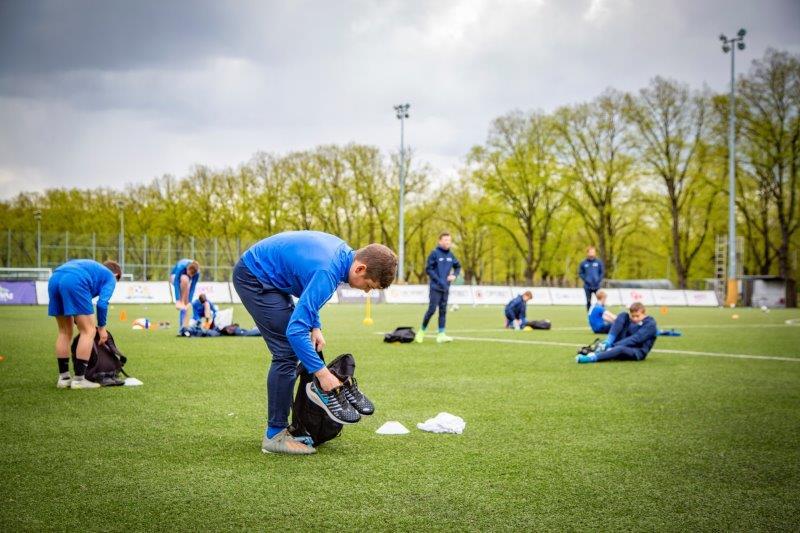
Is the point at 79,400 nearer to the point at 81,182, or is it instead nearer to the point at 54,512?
the point at 54,512

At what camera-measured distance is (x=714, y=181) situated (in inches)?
1988

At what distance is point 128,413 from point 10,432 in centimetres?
112

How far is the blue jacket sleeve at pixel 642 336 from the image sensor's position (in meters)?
11.4

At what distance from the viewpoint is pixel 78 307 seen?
26.5 feet

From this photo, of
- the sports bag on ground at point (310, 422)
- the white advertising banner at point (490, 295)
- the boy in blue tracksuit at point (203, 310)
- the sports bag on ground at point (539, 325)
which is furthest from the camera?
the white advertising banner at point (490, 295)

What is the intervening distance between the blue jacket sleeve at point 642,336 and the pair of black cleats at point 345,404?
7.84m

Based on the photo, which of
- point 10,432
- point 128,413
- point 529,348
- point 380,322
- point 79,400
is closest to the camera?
point 10,432

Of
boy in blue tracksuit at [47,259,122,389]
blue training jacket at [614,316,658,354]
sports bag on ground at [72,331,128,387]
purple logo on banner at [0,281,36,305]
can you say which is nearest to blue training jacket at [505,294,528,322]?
blue training jacket at [614,316,658,354]

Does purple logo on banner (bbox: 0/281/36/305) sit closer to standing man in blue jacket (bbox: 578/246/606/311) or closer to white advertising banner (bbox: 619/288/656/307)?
standing man in blue jacket (bbox: 578/246/606/311)

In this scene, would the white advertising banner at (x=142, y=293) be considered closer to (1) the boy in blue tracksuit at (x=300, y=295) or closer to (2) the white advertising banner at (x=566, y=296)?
(2) the white advertising banner at (x=566, y=296)

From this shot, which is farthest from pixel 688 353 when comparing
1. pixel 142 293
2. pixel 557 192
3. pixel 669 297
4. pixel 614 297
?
pixel 557 192

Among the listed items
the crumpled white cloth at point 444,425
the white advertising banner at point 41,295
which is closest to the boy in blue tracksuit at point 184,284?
the crumpled white cloth at point 444,425

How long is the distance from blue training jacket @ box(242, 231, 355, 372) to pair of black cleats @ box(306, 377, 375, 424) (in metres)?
0.29

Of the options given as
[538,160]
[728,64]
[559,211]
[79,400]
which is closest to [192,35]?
[79,400]
